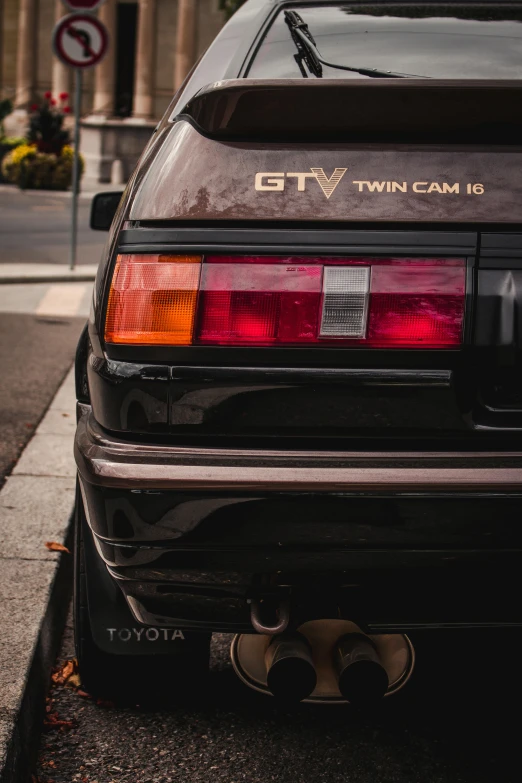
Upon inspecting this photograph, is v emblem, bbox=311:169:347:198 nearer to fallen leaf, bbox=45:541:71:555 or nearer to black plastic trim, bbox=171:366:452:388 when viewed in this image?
black plastic trim, bbox=171:366:452:388

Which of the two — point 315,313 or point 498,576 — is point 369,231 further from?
point 498,576

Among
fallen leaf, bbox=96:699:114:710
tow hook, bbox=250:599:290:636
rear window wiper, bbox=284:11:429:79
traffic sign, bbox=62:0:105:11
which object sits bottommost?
fallen leaf, bbox=96:699:114:710

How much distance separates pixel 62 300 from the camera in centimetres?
1078

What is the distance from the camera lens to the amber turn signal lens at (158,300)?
207 centimetres

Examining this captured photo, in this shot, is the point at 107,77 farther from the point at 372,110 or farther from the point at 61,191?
the point at 372,110

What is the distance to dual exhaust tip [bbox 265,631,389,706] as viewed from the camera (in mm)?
2225

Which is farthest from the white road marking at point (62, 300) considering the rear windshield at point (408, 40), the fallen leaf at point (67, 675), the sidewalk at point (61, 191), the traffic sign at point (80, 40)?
the sidewalk at point (61, 191)

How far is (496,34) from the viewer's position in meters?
2.94

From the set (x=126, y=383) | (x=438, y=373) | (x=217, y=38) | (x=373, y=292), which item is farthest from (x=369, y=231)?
(x=217, y=38)

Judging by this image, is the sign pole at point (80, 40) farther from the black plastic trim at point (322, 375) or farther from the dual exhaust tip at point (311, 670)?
the black plastic trim at point (322, 375)

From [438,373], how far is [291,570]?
48cm

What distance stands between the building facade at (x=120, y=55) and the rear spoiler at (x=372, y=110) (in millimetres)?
36951

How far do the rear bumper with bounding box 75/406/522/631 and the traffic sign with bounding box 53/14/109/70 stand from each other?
11.0m

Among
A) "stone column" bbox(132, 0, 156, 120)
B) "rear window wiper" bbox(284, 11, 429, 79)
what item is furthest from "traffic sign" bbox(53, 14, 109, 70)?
"stone column" bbox(132, 0, 156, 120)
